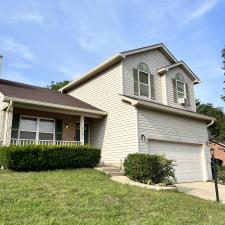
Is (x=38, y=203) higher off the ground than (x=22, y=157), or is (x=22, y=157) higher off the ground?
(x=22, y=157)

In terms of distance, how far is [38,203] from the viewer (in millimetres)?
6688

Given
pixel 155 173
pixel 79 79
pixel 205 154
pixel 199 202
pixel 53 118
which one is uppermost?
pixel 79 79

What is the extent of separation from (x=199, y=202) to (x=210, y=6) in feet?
25.6

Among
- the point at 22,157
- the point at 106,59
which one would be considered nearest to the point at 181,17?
the point at 106,59

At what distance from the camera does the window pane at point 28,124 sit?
14.2m

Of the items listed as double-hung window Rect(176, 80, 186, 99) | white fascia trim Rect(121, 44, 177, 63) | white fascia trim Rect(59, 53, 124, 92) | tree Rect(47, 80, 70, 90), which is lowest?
double-hung window Rect(176, 80, 186, 99)

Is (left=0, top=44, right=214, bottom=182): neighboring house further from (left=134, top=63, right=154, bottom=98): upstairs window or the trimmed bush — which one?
the trimmed bush

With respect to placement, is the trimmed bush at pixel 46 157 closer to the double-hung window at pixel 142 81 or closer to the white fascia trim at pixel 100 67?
the double-hung window at pixel 142 81

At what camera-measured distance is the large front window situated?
14.2m

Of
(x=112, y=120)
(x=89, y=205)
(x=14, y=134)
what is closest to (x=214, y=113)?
(x=112, y=120)

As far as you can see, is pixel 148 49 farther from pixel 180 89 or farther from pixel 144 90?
pixel 180 89

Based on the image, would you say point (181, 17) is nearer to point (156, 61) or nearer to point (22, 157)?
point (156, 61)

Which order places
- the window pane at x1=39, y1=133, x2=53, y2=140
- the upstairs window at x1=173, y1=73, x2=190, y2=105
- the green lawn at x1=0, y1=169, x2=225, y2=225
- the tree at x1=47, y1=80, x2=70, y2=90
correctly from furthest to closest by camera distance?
Result: the tree at x1=47, y1=80, x2=70, y2=90, the upstairs window at x1=173, y1=73, x2=190, y2=105, the window pane at x1=39, y1=133, x2=53, y2=140, the green lawn at x1=0, y1=169, x2=225, y2=225

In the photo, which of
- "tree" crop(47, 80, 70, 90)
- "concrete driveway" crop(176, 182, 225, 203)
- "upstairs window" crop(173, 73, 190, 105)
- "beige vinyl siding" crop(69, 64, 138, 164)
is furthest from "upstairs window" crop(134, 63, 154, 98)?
"tree" crop(47, 80, 70, 90)
